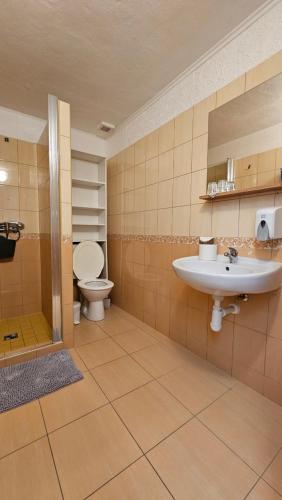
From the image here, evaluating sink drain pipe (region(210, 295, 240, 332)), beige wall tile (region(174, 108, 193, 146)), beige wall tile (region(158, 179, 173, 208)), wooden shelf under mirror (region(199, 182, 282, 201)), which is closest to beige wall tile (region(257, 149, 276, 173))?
wooden shelf under mirror (region(199, 182, 282, 201))

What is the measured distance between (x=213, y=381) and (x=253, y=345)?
1.21ft

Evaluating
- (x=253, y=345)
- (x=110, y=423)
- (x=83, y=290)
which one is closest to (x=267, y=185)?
(x=253, y=345)

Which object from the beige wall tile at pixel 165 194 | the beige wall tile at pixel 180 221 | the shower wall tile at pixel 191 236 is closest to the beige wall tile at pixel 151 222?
the shower wall tile at pixel 191 236

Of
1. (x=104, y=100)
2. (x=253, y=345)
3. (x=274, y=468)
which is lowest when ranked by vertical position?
(x=274, y=468)

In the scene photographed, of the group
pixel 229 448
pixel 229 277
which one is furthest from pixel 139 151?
pixel 229 448

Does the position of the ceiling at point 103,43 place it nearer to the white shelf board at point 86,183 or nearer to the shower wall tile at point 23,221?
the shower wall tile at point 23,221

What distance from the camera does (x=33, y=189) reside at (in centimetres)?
235

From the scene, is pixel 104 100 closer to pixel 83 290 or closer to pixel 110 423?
pixel 83 290

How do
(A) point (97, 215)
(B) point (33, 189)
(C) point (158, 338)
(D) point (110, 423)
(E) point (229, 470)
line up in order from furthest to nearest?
1. (A) point (97, 215)
2. (B) point (33, 189)
3. (C) point (158, 338)
4. (D) point (110, 423)
5. (E) point (229, 470)

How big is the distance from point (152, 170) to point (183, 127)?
1.52ft

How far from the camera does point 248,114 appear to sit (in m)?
1.31

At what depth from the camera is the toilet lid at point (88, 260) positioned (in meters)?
2.43

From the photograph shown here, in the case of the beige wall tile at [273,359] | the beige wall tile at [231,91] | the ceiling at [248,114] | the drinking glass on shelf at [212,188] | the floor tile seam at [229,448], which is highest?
the beige wall tile at [231,91]

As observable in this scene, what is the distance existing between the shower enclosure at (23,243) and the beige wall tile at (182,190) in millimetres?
1157
